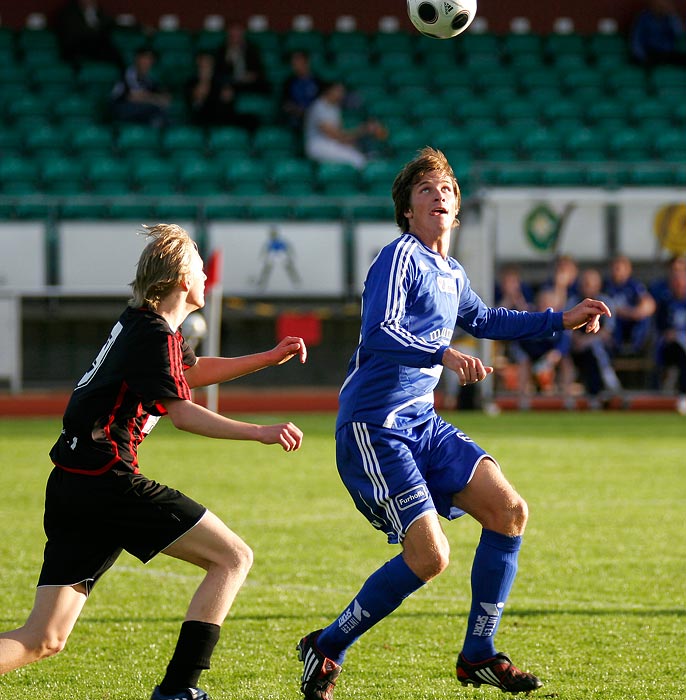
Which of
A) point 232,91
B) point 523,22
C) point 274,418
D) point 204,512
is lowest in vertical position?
point 274,418

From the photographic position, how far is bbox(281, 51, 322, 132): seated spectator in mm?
20484

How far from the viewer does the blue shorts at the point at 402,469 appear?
4.53 metres

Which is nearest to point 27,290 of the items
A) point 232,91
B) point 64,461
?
point 232,91

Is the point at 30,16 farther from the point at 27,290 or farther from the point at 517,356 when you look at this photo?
the point at 517,356

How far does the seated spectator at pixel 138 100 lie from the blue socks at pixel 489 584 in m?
16.4

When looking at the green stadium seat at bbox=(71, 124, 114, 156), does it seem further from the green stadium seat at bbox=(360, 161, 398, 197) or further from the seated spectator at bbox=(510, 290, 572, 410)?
the seated spectator at bbox=(510, 290, 572, 410)

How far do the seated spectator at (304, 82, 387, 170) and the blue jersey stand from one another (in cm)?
1544

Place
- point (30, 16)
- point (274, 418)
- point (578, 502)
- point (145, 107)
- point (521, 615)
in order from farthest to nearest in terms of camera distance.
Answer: point (30, 16)
point (145, 107)
point (274, 418)
point (578, 502)
point (521, 615)

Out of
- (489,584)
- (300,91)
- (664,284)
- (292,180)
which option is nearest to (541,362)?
(664,284)

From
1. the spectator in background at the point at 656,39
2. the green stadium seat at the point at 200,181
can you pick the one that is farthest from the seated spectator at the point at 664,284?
the spectator in background at the point at 656,39

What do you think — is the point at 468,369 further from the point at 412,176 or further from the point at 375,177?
the point at 375,177

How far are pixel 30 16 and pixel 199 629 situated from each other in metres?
21.9

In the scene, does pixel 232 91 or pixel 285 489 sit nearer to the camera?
pixel 285 489

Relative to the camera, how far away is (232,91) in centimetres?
2077
